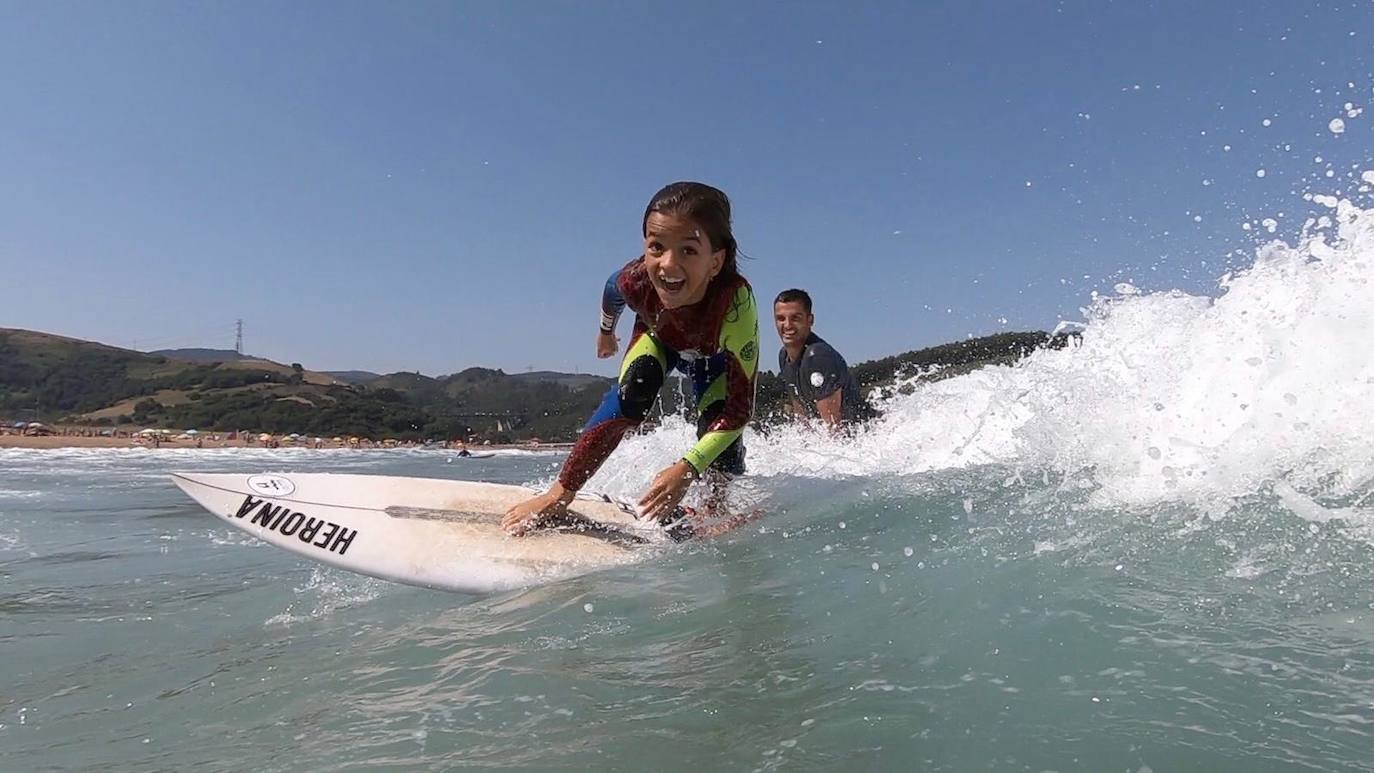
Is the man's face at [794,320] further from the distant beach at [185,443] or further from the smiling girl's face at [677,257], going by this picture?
the distant beach at [185,443]

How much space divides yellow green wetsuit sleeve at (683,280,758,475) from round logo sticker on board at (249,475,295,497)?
234cm

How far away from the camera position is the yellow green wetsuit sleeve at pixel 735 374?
14.0 feet

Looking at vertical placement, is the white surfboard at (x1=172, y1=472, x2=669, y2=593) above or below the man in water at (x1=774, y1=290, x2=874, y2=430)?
below

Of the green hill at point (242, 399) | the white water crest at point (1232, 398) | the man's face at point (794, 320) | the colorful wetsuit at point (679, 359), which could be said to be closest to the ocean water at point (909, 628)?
the white water crest at point (1232, 398)

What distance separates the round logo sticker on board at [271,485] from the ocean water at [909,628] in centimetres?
56

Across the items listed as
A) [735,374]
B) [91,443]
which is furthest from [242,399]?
[735,374]

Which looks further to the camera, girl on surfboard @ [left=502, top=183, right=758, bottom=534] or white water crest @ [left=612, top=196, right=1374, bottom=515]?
girl on surfboard @ [left=502, top=183, right=758, bottom=534]

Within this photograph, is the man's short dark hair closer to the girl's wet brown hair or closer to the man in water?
the man in water

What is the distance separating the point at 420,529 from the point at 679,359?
5.58 feet

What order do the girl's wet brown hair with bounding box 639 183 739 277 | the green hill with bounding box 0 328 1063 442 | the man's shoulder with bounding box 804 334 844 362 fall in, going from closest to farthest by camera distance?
the girl's wet brown hair with bounding box 639 183 739 277
the man's shoulder with bounding box 804 334 844 362
the green hill with bounding box 0 328 1063 442

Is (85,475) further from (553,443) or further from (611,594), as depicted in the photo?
(553,443)

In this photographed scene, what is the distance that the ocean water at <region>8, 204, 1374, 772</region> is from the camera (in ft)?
5.80

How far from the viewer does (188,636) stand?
361cm

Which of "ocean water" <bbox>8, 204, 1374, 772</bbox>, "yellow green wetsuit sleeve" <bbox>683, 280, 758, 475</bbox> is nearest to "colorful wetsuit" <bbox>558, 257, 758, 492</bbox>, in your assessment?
"yellow green wetsuit sleeve" <bbox>683, 280, 758, 475</bbox>
